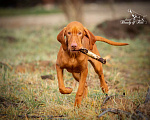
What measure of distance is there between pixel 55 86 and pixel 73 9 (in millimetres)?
8494

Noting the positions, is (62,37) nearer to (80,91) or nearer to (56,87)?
(80,91)

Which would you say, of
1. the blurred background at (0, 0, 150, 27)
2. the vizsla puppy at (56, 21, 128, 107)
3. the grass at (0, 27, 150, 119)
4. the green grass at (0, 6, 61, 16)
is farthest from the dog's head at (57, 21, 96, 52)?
the green grass at (0, 6, 61, 16)

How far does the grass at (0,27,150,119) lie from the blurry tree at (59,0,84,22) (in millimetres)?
3505

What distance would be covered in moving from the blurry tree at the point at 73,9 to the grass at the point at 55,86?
3.51m

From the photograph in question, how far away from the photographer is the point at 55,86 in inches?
179

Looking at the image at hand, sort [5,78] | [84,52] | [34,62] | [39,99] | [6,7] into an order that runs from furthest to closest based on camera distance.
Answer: [6,7]
[34,62]
[5,78]
[39,99]
[84,52]

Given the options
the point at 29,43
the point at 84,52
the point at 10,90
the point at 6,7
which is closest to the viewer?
the point at 84,52

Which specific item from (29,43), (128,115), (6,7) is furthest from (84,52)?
A: (6,7)

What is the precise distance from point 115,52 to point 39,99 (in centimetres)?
534

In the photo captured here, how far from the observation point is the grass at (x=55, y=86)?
11.1 ft

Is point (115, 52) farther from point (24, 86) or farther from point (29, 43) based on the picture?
point (24, 86)

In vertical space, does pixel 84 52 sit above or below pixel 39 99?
above

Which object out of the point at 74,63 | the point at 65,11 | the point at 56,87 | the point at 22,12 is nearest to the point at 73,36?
the point at 74,63

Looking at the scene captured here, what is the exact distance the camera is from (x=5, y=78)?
4.77 meters
